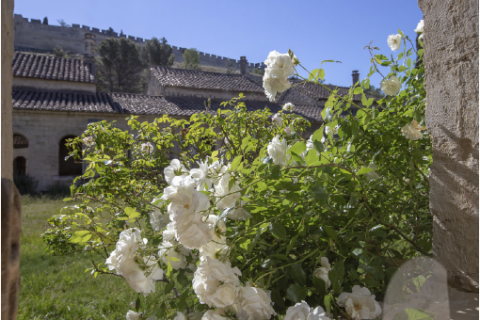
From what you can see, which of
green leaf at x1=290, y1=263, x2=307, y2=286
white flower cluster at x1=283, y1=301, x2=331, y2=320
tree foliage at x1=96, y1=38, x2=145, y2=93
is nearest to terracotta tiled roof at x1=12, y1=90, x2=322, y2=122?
green leaf at x1=290, y1=263, x2=307, y2=286

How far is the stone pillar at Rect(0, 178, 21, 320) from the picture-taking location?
1.83 ft

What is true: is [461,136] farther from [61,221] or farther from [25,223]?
[25,223]

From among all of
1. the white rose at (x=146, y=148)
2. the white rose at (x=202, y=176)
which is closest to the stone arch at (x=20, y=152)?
the white rose at (x=146, y=148)

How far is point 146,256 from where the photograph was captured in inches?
46.0

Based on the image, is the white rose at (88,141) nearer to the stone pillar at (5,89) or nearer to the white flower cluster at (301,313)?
the stone pillar at (5,89)

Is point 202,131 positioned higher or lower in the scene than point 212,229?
higher

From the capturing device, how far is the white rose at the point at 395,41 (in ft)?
5.68

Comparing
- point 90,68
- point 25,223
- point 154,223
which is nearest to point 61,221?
point 154,223

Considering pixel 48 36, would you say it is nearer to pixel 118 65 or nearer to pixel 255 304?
pixel 118 65

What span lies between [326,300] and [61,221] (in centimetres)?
198

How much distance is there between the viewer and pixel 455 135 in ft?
3.98

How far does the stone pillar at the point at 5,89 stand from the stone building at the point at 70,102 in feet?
29.8

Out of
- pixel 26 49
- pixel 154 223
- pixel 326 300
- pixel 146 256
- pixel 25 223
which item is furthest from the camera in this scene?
pixel 26 49

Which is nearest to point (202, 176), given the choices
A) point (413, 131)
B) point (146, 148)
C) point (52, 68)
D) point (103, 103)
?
point (413, 131)
